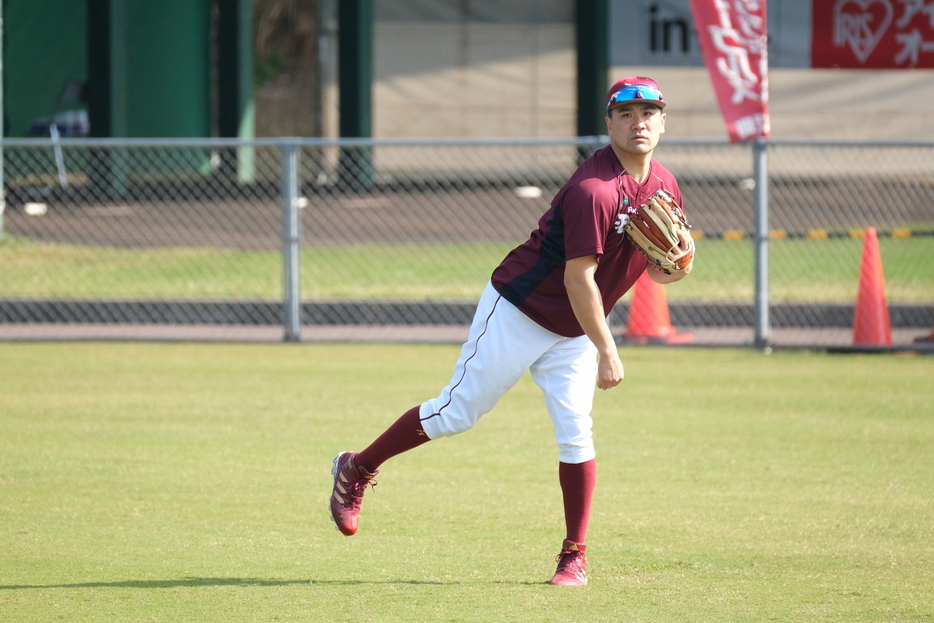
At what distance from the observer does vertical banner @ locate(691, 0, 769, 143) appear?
10430mm

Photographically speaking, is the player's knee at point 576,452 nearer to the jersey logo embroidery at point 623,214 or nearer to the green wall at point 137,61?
the jersey logo embroidery at point 623,214

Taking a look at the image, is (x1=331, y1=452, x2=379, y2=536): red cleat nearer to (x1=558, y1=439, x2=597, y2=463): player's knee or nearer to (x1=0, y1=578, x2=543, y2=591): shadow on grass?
(x1=0, y1=578, x2=543, y2=591): shadow on grass

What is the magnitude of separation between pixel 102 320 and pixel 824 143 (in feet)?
21.7

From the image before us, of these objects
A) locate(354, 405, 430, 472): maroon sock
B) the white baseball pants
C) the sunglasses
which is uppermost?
the sunglasses

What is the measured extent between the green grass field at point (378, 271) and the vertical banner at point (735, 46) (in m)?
2.25

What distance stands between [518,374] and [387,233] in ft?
37.4

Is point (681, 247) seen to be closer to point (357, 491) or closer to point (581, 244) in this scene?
point (581, 244)

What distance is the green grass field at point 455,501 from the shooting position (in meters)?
4.51

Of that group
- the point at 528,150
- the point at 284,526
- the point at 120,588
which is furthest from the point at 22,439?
the point at 528,150

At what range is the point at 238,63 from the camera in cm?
2128

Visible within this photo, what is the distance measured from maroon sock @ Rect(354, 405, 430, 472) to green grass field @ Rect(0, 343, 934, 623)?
0.38m

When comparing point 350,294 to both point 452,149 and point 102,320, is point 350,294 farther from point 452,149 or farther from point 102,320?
point 452,149

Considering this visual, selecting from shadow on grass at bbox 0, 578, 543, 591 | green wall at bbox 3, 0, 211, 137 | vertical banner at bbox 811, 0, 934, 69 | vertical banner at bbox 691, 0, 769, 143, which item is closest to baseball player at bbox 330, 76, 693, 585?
shadow on grass at bbox 0, 578, 543, 591

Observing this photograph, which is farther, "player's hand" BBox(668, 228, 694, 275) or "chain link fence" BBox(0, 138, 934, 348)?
"chain link fence" BBox(0, 138, 934, 348)
